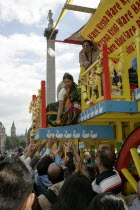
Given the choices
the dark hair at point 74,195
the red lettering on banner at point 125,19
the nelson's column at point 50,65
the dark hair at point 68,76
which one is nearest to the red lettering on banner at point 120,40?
the red lettering on banner at point 125,19

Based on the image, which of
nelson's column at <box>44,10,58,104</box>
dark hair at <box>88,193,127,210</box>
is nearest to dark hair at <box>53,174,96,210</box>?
dark hair at <box>88,193,127,210</box>

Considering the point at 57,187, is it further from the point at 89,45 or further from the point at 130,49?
the point at 89,45

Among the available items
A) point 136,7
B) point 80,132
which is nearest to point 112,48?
point 136,7

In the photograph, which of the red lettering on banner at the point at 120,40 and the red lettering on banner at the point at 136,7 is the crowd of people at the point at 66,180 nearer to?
the red lettering on banner at the point at 120,40

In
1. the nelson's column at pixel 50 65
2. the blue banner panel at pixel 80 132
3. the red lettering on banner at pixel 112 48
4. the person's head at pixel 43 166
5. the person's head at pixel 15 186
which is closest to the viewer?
the person's head at pixel 15 186

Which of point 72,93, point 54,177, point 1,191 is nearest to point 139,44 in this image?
point 72,93

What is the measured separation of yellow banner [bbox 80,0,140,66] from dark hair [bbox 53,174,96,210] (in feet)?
11.6

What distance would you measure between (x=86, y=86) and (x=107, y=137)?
51.4 inches

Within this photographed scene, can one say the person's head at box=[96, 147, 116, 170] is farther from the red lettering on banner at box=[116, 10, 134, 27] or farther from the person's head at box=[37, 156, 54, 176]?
the red lettering on banner at box=[116, 10, 134, 27]

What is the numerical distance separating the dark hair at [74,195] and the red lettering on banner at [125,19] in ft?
11.9

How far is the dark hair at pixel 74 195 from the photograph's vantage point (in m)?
2.10

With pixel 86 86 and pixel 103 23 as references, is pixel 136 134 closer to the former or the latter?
pixel 86 86

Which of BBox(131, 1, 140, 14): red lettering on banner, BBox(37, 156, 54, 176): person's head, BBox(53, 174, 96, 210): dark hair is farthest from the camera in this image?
BBox(131, 1, 140, 14): red lettering on banner

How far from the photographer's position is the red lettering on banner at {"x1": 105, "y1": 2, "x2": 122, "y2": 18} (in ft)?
15.5
